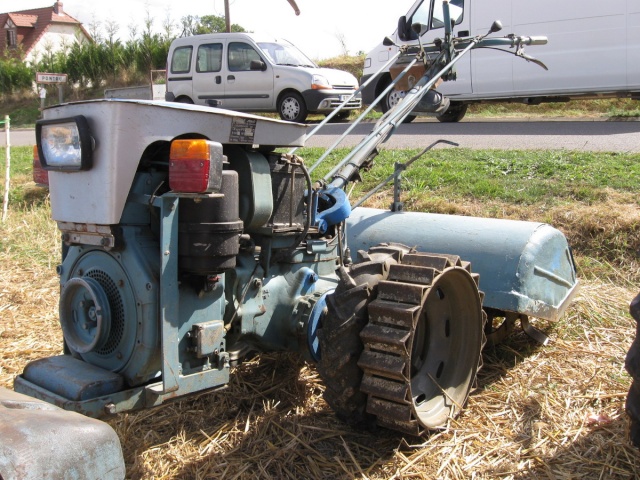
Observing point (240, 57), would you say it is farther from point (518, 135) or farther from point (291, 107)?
point (518, 135)

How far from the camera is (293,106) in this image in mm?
14211

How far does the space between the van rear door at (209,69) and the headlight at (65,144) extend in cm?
1222

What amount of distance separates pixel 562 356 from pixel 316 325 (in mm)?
1686

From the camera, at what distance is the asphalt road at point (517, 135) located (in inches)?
335

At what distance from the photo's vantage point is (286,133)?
3.04 metres

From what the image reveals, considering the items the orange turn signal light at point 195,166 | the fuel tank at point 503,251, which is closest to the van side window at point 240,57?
the fuel tank at point 503,251

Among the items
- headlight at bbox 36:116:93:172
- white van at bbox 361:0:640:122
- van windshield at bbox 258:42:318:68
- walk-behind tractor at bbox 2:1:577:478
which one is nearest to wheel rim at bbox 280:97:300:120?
van windshield at bbox 258:42:318:68

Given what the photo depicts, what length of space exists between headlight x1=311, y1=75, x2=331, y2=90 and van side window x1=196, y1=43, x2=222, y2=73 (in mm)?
2163

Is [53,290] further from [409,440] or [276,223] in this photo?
[409,440]

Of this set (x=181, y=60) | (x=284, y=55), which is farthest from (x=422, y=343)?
(x=181, y=60)

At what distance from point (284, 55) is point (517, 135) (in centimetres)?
617

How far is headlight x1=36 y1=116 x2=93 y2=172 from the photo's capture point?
2.47 m

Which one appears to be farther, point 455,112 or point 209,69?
point 209,69

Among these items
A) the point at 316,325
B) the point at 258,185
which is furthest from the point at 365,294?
the point at 258,185
